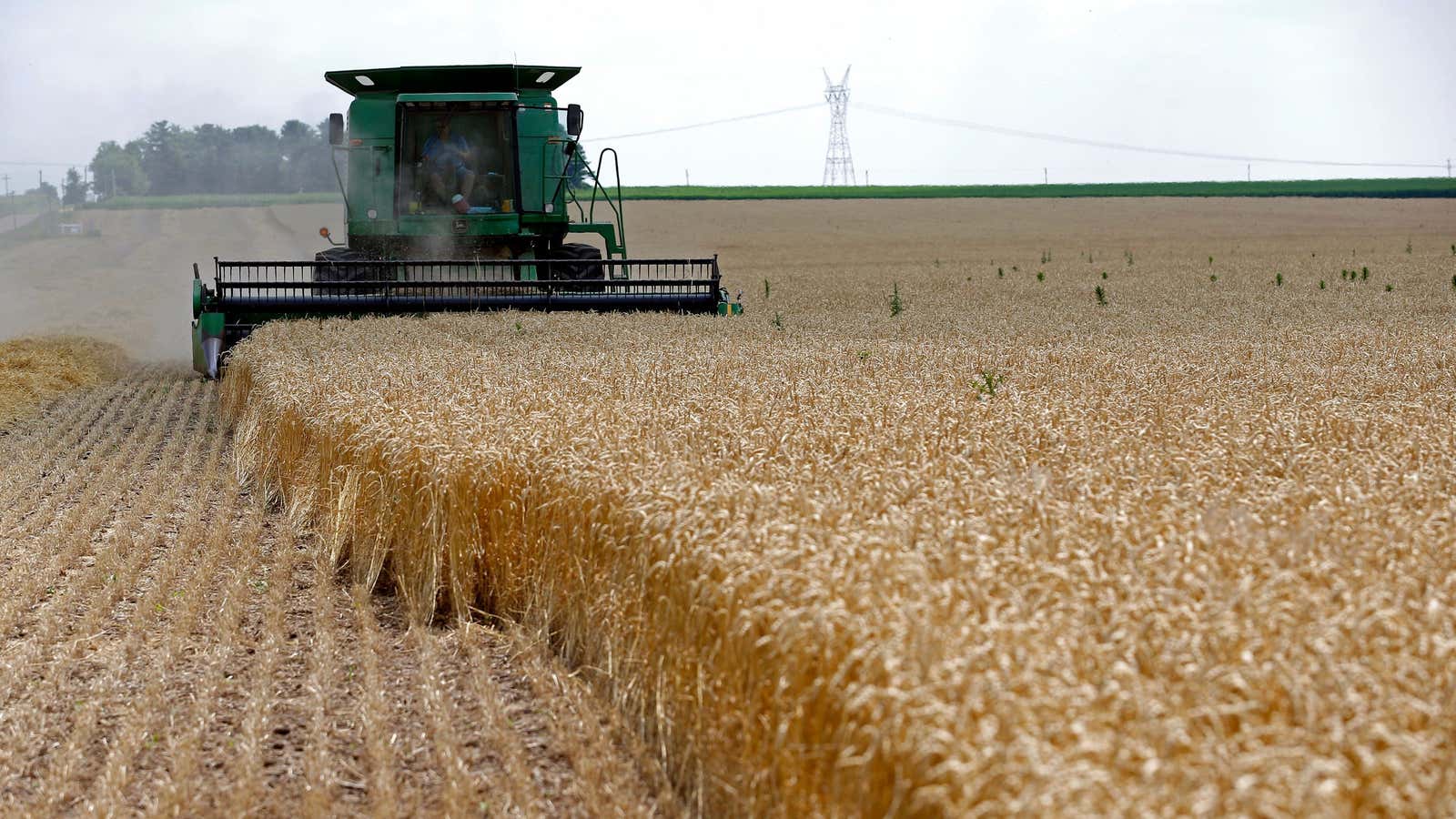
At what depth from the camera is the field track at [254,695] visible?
13.0 ft

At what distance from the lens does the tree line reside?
28031mm

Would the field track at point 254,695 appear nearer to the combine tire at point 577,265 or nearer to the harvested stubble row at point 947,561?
the harvested stubble row at point 947,561

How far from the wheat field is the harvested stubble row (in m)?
0.01

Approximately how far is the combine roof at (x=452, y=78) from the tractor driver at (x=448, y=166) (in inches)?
24.5

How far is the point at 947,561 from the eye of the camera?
332 centimetres

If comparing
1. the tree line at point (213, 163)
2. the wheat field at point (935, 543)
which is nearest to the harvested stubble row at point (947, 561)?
the wheat field at point (935, 543)

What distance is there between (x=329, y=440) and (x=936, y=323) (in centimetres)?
853

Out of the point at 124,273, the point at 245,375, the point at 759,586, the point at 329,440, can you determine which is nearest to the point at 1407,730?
the point at 759,586

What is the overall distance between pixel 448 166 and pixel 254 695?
37.8 ft

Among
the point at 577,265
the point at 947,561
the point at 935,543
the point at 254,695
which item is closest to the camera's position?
the point at 947,561

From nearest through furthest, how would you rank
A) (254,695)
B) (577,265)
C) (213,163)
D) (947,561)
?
1. (947,561)
2. (254,695)
3. (577,265)
4. (213,163)

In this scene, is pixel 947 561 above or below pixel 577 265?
below

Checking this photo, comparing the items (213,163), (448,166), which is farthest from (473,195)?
(213,163)

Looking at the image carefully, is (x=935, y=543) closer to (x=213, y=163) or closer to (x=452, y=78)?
(x=452, y=78)
